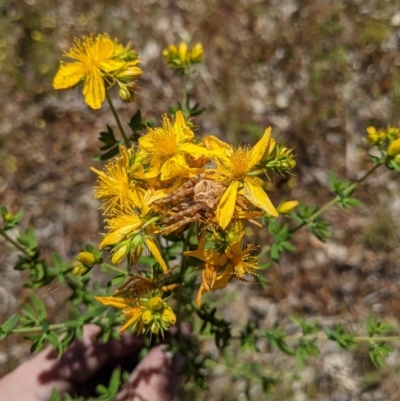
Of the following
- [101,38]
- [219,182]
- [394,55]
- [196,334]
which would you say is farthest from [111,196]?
[394,55]

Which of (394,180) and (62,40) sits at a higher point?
(62,40)

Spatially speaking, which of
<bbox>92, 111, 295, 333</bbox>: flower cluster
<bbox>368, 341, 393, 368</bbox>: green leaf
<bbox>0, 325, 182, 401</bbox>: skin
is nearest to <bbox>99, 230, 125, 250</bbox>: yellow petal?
<bbox>92, 111, 295, 333</bbox>: flower cluster

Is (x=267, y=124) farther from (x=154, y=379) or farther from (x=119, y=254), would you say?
(x=119, y=254)

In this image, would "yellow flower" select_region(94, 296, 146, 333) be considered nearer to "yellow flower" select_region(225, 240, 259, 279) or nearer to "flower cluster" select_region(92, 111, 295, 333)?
"flower cluster" select_region(92, 111, 295, 333)

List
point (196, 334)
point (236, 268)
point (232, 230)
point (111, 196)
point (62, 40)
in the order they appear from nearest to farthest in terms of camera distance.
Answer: point (232, 230)
point (236, 268)
point (111, 196)
point (196, 334)
point (62, 40)

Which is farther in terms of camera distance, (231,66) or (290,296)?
(231,66)

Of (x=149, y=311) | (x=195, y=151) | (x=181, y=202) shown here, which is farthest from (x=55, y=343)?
(x=195, y=151)

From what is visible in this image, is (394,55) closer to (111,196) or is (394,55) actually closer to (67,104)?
(67,104)
